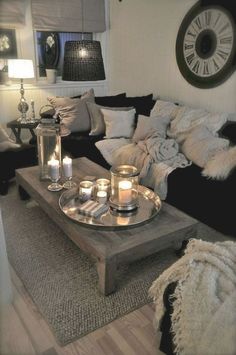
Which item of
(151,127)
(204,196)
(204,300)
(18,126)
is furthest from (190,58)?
(204,300)

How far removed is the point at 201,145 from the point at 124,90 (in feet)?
5.81

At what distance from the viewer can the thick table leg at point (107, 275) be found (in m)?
1.45

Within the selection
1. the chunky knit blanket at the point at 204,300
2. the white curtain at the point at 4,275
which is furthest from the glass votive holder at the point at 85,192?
the chunky knit blanket at the point at 204,300

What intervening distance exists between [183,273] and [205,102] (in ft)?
7.00

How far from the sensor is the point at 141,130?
9.19 feet

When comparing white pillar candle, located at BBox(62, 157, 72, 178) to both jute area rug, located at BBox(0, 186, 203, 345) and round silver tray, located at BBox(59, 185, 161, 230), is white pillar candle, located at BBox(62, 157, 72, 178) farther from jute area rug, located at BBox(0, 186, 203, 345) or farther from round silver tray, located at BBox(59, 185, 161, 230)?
jute area rug, located at BBox(0, 186, 203, 345)

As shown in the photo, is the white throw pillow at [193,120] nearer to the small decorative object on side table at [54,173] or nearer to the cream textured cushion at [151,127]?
the cream textured cushion at [151,127]

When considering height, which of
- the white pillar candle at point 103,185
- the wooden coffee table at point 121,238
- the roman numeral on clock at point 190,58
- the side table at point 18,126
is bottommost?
the wooden coffee table at point 121,238

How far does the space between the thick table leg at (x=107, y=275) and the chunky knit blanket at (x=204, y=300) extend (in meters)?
0.31

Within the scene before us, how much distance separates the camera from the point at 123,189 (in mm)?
1787

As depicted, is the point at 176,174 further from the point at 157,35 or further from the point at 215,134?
the point at 157,35

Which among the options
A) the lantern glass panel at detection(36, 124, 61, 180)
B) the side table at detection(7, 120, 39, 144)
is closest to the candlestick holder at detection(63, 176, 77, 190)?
the lantern glass panel at detection(36, 124, 61, 180)

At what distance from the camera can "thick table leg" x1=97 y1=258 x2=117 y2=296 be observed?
1449 mm

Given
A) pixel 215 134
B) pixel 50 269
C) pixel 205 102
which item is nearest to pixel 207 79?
pixel 205 102
